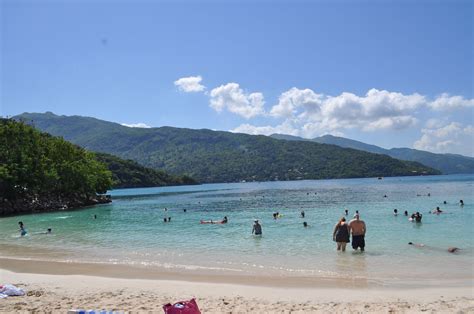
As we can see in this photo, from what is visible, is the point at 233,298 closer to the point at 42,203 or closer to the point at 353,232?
the point at 353,232

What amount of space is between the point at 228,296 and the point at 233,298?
12.3 inches

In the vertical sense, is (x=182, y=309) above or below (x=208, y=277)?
above

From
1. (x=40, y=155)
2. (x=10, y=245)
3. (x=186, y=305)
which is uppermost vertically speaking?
(x=40, y=155)

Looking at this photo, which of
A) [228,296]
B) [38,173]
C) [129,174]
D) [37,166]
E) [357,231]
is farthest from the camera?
[129,174]

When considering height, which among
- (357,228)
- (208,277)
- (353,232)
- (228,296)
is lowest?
(208,277)

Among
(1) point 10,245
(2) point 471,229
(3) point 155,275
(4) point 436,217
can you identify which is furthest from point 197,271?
(4) point 436,217

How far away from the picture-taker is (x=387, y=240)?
22.4 metres

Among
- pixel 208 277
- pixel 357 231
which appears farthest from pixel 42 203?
pixel 357 231

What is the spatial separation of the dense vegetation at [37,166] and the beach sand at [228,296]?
1790 inches

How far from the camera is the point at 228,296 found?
11516 millimetres

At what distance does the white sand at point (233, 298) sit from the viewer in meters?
10.1

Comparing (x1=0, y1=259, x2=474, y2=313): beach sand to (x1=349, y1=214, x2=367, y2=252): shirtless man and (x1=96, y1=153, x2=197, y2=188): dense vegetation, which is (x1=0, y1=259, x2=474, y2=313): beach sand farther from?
(x1=96, y1=153, x2=197, y2=188): dense vegetation

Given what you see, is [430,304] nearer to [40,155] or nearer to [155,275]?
[155,275]

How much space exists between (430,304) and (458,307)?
642 mm
